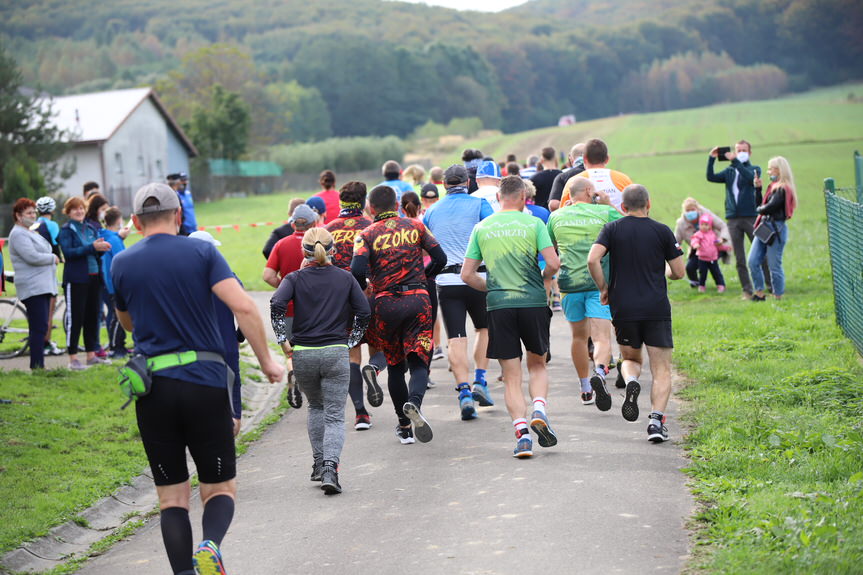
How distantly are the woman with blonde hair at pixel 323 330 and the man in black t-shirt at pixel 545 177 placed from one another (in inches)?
279

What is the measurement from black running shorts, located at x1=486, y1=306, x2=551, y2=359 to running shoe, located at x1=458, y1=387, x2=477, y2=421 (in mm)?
1386

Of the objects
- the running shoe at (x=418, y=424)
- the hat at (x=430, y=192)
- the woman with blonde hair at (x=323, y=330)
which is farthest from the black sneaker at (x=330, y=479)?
the hat at (x=430, y=192)

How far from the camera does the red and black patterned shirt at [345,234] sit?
31.7 feet

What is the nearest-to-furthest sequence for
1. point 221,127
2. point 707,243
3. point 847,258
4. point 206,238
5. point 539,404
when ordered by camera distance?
point 206,238
point 539,404
point 847,258
point 707,243
point 221,127

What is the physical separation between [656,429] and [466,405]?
2031 mm

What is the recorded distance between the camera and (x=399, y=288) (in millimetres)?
8992

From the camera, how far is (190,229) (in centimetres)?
1891

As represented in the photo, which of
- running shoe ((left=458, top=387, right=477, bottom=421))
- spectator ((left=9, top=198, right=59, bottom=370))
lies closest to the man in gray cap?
running shoe ((left=458, top=387, right=477, bottom=421))

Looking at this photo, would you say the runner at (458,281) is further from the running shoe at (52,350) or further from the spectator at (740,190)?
the spectator at (740,190)

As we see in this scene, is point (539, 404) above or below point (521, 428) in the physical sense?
above

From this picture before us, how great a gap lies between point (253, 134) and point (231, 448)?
119914mm

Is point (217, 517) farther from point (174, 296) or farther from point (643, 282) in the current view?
point (643, 282)

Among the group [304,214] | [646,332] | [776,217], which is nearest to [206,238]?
[304,214]

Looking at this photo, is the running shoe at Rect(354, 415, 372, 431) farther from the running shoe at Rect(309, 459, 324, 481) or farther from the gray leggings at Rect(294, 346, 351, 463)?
the gray leggings at Rect(294, 346, 351, 463)
